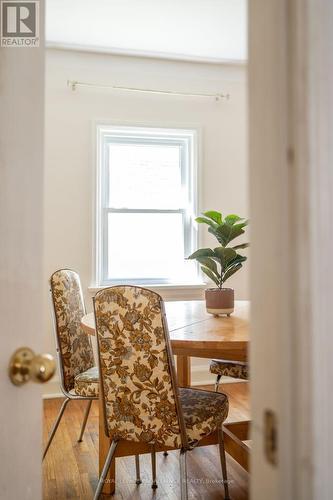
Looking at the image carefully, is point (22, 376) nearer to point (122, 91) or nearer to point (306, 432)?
point (306, 432)

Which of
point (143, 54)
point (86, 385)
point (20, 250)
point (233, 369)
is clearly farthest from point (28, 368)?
point (143, 54)

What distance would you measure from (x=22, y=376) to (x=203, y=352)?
1324mm

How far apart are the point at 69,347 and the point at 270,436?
193cm

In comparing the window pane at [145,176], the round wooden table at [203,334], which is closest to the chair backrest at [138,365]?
the round wooden table at [203,334]

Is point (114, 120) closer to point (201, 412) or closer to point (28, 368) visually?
point (201, 412)

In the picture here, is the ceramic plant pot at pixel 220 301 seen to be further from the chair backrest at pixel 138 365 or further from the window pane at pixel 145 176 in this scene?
the window pane at pixel 145 176

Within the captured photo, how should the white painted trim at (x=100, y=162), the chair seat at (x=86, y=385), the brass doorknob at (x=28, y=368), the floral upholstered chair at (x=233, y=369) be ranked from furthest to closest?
the white painted trim at (x=100, y=162)
the floral upholstered chair at (x=233, y=369)
the chair seat at (x=86, y=385)
the brass doorknob at (x=28, y=368)

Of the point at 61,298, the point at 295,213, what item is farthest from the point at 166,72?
the point at 295,213

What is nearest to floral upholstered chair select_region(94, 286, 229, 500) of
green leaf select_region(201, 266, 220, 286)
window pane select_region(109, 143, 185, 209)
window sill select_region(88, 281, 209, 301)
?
green leaf select_region(201, 266, 220, 286)

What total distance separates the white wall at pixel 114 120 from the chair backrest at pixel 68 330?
1.19 m

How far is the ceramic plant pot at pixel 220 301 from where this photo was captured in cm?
250

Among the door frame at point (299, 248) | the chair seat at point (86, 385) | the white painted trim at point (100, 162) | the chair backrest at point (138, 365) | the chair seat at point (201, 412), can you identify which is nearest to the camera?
the door frame at point (299, 248)

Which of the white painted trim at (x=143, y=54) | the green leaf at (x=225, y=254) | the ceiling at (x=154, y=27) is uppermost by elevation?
the ceiling at (x=154, y=27)

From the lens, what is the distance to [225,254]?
7.94 feet
